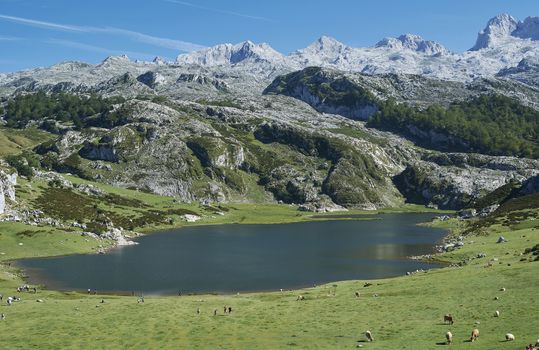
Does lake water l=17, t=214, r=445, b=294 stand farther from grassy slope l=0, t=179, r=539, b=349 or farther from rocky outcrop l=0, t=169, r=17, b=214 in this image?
rocky outcrop l=0, t=169, r=17, b=214

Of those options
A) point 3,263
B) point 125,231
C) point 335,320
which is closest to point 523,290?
point 335,320

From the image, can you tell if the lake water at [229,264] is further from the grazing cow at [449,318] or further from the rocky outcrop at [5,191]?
the grazing cow at [449,318]

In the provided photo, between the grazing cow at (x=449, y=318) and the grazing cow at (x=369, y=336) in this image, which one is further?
the grazing cow at (x=449, y=318)

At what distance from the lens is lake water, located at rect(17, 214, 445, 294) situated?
→ 355 ft

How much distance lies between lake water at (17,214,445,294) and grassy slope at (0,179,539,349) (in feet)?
94.2

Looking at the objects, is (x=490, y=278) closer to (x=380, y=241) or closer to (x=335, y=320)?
(x=335, y=320)

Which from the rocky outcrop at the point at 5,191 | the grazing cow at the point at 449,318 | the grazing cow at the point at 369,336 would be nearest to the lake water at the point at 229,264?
the rocky outcrop at the point at 5,191

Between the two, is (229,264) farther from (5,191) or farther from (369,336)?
(369,336)

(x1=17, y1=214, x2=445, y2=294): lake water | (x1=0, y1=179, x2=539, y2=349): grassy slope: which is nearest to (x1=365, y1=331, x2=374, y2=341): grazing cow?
(x1=0, y1=179, x2=539, y2=349): grassy slope

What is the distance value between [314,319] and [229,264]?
76.7 metres

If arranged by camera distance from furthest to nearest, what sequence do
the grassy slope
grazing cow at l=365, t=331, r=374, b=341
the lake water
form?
the lake water, the grassy slope, grazing cow at l=365, t=331, r=374, b=341

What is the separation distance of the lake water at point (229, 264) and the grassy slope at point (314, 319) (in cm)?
2872

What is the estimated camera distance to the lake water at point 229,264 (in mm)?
108125

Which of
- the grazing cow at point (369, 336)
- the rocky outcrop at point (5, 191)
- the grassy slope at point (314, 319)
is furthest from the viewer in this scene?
the rocky outcrop at point (5, 191)
